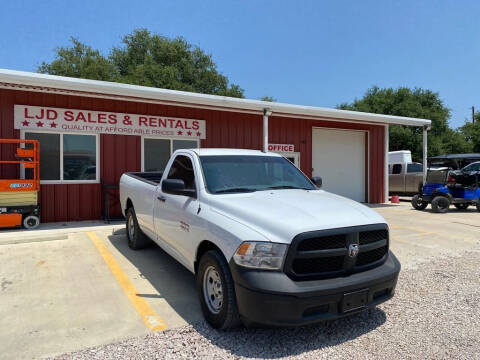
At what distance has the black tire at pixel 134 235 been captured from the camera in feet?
19.1

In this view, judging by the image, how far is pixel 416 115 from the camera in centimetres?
3494

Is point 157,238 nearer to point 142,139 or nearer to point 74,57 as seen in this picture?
point 142,139

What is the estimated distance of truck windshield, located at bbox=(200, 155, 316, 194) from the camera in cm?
384

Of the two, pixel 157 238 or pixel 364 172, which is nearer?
pixel 157 238

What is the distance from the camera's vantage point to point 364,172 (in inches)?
555

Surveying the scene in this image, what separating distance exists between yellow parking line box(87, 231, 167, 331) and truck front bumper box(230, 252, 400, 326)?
104cm

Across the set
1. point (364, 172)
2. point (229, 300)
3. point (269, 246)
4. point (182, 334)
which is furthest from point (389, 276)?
point (364, 172)

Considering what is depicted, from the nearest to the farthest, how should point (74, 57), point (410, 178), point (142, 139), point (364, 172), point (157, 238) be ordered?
point (157, 238)
point (142, 139)
point (364, 172)
point (410, 178)
point (74, 57)

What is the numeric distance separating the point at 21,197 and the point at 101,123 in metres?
2.77

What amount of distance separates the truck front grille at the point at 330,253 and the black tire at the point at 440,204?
31.3 feet

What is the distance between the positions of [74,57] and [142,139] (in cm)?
2770

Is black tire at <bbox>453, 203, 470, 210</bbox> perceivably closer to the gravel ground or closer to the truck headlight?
the gravel ground

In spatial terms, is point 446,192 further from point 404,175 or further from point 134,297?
point 134,297

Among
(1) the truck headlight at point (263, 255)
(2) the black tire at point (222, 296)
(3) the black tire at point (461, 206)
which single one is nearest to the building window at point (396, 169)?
(3) the black tire at point (461, 206)
